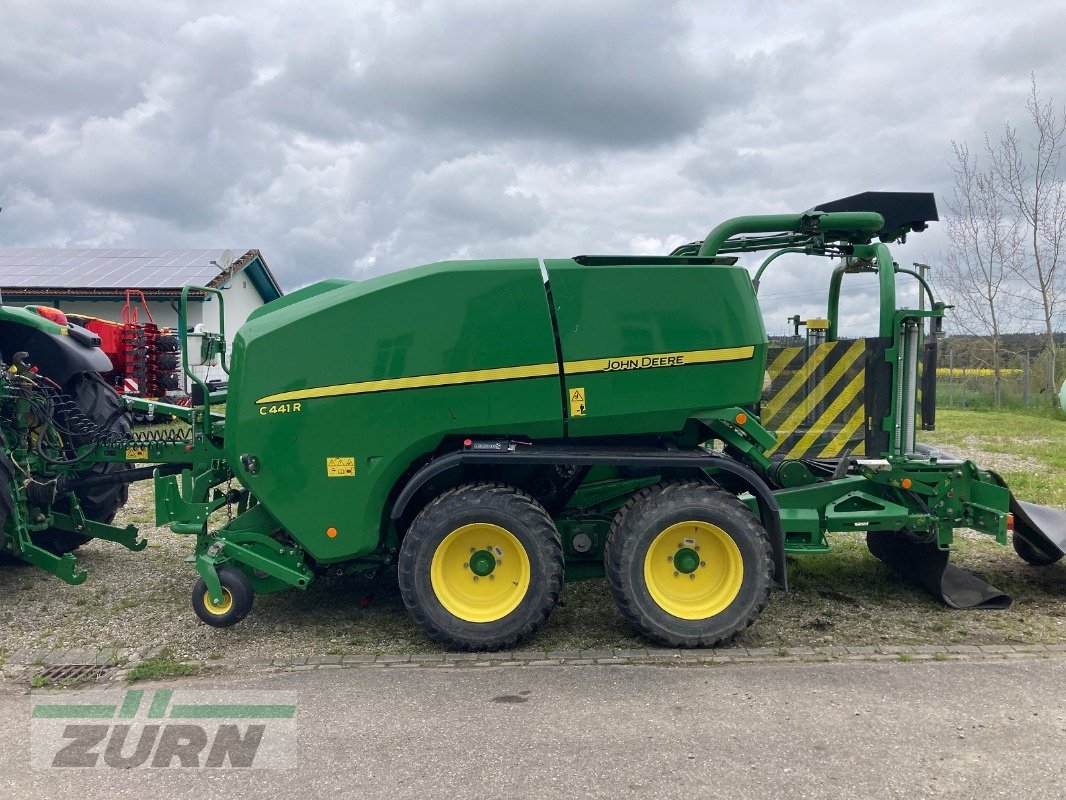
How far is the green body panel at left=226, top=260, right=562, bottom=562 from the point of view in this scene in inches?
173

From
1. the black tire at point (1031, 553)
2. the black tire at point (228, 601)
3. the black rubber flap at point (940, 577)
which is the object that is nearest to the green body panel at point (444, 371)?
the black tire at point (228, 601)

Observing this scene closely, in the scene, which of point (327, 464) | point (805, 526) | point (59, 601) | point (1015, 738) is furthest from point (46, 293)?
point (1015, 738)

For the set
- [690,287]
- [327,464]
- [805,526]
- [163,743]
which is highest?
[690,287]

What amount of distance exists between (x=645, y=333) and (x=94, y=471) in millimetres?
4083

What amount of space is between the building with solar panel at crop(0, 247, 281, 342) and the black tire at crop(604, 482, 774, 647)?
14.4 meters

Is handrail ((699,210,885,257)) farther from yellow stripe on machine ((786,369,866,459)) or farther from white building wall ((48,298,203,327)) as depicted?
white building wall ((48,298,203,327))

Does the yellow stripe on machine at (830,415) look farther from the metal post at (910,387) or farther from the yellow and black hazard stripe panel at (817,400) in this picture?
the metal post at (910,387)

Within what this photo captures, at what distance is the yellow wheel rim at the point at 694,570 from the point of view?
4.53m

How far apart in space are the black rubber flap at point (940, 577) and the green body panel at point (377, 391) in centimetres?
270

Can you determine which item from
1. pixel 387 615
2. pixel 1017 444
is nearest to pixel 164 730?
pixel 387 615

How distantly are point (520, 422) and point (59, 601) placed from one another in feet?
11.1

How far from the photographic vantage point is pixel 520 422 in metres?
4.48

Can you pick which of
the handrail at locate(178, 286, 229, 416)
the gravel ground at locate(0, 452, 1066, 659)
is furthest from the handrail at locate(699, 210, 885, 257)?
the handrail at locate(178, 286, 229, 416)

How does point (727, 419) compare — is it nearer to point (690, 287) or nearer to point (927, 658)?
point (690, 287)
